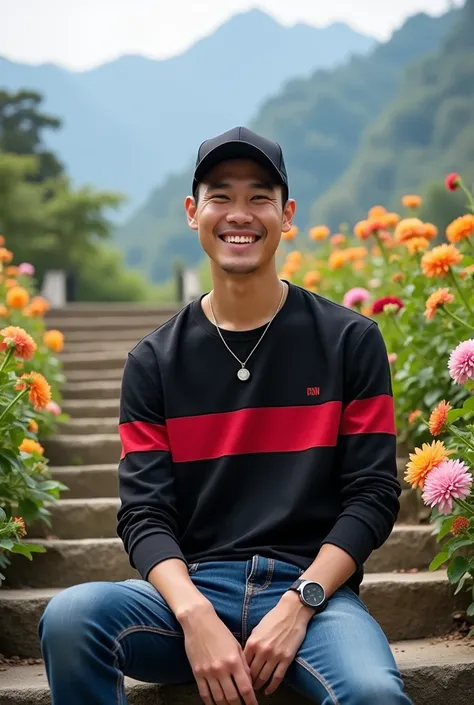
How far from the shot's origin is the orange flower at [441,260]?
9.27ft

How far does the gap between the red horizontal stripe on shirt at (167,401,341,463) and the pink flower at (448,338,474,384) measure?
299 millimetres

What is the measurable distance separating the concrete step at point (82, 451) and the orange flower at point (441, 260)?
153cm

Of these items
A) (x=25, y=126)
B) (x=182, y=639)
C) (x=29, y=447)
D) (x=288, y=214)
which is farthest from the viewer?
(x=25, y=126)

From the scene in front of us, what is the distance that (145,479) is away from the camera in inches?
79.3

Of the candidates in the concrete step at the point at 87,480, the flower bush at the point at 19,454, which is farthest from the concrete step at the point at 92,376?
the flower bush at the point at 19,454

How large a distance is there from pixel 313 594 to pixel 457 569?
576 mm

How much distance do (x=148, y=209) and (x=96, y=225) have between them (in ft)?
112

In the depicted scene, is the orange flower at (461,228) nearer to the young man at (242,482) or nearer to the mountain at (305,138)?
the young man at (242,482)

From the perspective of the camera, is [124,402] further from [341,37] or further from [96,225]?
[341,37]

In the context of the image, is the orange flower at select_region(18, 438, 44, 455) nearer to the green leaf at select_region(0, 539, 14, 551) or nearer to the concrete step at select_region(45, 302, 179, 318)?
the green leaf at select_region(0, 539, 14, 551)

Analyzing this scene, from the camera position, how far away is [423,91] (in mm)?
38875

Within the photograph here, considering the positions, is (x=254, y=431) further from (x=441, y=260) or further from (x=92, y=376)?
(x=92, y=376)

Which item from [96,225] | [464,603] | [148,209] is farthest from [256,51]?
[464,603]

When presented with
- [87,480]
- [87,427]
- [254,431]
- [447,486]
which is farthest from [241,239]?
[87,427]
